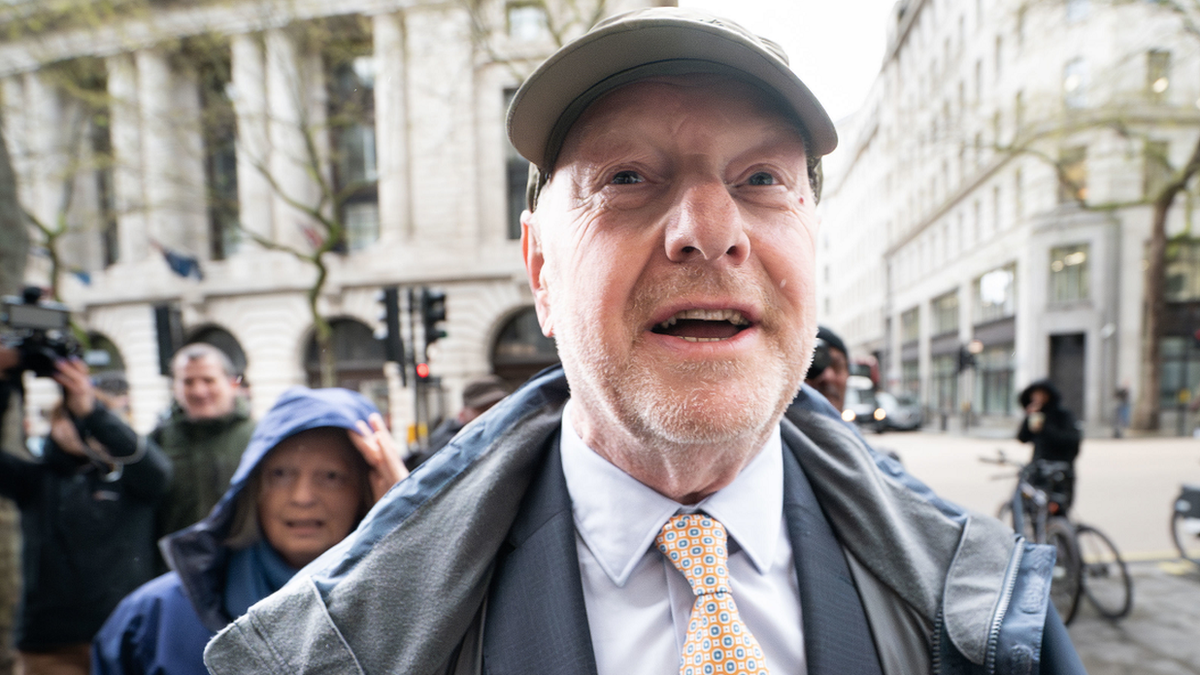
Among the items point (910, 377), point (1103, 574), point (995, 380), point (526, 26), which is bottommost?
point (910, 377)

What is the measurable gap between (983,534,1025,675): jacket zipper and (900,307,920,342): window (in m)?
35.9

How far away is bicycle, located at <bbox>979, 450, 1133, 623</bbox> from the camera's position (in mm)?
4809

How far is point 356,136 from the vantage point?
18.8m

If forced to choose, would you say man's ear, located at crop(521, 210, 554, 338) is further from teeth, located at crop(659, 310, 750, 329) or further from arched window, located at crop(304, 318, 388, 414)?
arched window, located at crop(304, 318, 388, 414)

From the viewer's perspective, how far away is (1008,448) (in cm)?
1720

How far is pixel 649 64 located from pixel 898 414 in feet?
81.7

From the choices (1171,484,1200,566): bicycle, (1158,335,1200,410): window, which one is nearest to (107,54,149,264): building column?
(1171,484,1200,566): bicycle

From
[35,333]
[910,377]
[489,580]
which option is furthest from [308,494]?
[910,377]

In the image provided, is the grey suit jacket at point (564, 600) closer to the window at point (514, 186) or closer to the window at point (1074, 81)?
the window at point (1074, 81)

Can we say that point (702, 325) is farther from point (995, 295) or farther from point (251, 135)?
point (995, 295)

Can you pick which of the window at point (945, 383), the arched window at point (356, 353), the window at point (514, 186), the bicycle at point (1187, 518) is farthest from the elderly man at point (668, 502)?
the window at point (945, 383)

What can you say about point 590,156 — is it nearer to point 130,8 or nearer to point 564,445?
point 564,445

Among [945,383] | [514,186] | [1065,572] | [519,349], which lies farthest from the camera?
[945,383]

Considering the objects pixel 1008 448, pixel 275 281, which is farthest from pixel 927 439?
pixel 275 281
